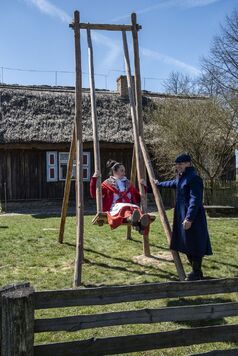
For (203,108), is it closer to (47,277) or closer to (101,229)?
(101,229)

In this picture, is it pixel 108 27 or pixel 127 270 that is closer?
pixel 127 270

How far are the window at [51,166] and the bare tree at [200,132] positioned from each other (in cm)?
439

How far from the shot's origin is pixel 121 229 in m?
10.4

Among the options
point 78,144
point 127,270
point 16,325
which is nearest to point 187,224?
point 127,270

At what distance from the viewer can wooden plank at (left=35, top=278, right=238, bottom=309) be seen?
10.4 ft

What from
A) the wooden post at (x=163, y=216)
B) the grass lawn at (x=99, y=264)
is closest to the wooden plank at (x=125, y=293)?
the grass lawn at (x=99, y=264)

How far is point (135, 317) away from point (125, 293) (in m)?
0.19

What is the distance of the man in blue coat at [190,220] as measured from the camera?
210 inches

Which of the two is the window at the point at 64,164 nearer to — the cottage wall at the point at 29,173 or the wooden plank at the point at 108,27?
the cottage wall at the point at 29,173

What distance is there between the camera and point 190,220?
17.3 ft

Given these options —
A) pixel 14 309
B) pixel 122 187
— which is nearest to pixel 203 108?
pixel 122 187

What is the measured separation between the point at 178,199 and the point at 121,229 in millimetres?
4917

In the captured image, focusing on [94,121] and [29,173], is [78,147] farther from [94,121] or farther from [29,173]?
[29,173]

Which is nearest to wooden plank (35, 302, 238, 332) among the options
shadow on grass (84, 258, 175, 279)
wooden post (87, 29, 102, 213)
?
shadow on grass (84, 258, 175, 279)
